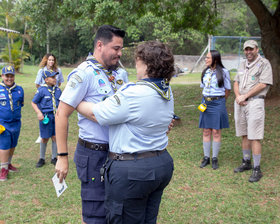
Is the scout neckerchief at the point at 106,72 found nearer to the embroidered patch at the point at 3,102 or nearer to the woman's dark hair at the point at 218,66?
the embroidered patch at the point at 3,102

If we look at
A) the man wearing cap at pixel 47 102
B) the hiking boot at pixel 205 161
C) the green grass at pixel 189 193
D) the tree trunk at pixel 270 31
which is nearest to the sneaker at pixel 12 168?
the green grass at pixel 189 193

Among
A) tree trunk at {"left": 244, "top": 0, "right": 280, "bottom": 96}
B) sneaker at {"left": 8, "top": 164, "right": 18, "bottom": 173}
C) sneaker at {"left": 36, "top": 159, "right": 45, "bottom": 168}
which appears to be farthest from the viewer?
tree trunk at {"left": 244, "top": 0, "right": 280, "bottom": 96}

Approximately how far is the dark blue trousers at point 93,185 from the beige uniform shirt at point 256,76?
11.1 ft

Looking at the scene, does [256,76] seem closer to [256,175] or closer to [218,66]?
[218,66]

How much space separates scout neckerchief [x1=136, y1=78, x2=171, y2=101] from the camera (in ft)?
7.55

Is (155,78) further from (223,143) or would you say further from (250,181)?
(223,143)

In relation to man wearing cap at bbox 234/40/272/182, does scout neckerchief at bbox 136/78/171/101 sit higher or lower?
higher

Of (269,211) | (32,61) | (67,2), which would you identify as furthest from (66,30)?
(269,211)

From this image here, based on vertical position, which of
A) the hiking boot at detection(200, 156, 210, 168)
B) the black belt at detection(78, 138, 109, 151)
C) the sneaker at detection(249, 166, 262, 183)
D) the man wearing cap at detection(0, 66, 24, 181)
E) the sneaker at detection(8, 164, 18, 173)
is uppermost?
the black belt at detection(78, 138, 109, 151)

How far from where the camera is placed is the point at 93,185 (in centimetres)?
262

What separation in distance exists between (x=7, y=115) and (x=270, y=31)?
7.59 metres

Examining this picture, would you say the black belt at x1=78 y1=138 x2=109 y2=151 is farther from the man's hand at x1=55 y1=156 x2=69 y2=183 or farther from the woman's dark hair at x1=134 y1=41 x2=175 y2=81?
the woman's dark hair at x1=134 y1=41 x2=175 y2=81

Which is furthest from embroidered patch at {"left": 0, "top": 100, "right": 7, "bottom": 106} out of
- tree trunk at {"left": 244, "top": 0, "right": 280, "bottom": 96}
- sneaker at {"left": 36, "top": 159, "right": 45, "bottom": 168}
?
tree trunk at {"left": 244, "top": 0, "right": 280, "bottom": 96}

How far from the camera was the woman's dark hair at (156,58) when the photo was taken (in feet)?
7.57
